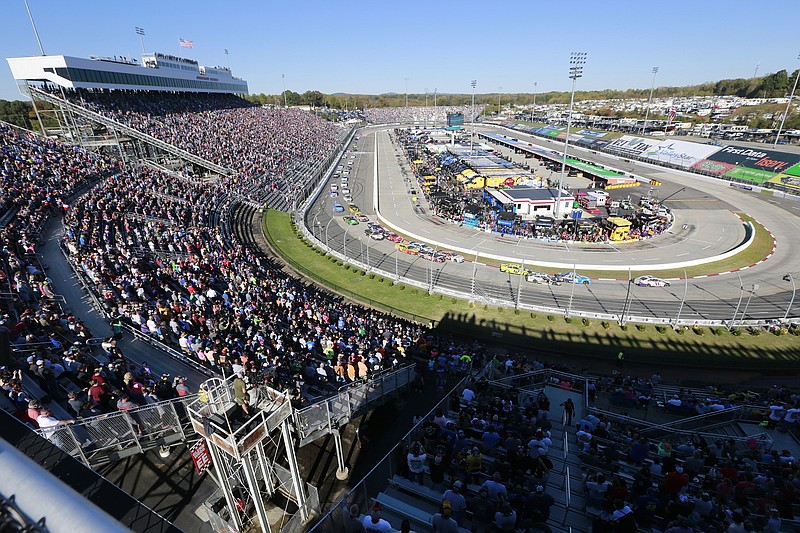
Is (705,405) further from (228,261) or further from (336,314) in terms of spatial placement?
(228,261)

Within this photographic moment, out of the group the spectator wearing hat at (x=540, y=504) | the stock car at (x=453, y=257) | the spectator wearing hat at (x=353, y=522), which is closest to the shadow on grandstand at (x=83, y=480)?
the spectator wearing hat at (x=353, y=522)

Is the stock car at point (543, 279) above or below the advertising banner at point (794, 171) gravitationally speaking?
below

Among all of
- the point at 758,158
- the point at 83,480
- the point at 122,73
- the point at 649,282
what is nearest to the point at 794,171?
the point at 758,158

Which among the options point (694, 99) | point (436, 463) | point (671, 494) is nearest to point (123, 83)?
point (436, 463)

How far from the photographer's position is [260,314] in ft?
75.8

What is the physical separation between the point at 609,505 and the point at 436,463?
4053 mm

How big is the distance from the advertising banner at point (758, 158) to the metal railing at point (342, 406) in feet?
282

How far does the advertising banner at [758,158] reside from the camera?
69.4 meters

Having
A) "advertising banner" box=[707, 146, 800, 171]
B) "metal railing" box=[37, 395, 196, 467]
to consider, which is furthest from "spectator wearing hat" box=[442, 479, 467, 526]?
"advertising banner" box=[707, 146, 800, 171]

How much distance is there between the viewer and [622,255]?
42312 mm

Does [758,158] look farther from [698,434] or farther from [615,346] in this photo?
Result: [698,434]

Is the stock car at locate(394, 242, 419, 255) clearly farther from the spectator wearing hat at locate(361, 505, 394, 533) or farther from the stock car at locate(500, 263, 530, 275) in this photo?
the spectator wearing hat at locate(361, 505, 394, 533)

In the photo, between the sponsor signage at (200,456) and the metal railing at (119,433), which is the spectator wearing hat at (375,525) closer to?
the sponsor signage at (200,456)

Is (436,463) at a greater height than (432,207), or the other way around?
(436,463)
